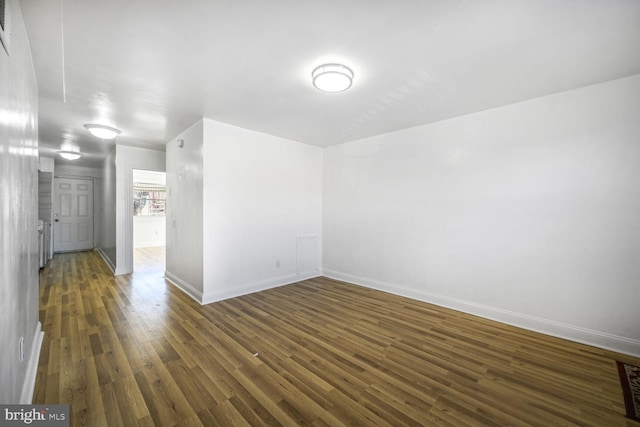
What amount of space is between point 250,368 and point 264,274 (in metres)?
2.21

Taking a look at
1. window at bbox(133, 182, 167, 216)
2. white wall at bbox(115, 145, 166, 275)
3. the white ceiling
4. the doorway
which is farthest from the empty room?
window at bbox(133, 182, 167, 216)

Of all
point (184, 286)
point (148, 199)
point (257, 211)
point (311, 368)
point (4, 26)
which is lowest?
point (311, 368)

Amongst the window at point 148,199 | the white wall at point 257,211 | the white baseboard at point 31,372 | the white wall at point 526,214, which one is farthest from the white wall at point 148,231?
the white wall at point 526,214

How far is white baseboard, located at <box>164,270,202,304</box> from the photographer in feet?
12.0

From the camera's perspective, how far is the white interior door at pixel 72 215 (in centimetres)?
739

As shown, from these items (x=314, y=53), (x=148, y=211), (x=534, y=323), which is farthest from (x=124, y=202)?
(x=534, y=323)

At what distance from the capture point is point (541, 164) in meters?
2.81

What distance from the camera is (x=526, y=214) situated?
291cm

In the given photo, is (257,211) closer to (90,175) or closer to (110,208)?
(110,208)

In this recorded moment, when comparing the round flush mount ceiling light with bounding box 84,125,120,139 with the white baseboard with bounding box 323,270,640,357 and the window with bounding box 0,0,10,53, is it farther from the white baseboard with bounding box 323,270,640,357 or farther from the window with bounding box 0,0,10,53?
the white baseboard with bounding box 323,270,640,357

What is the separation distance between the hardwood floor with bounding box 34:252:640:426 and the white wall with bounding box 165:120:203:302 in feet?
2.12

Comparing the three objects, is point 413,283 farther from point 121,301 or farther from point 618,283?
point 121,301

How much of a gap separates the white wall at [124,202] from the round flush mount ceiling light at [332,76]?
4688 millimetres

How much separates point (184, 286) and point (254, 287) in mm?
1119
